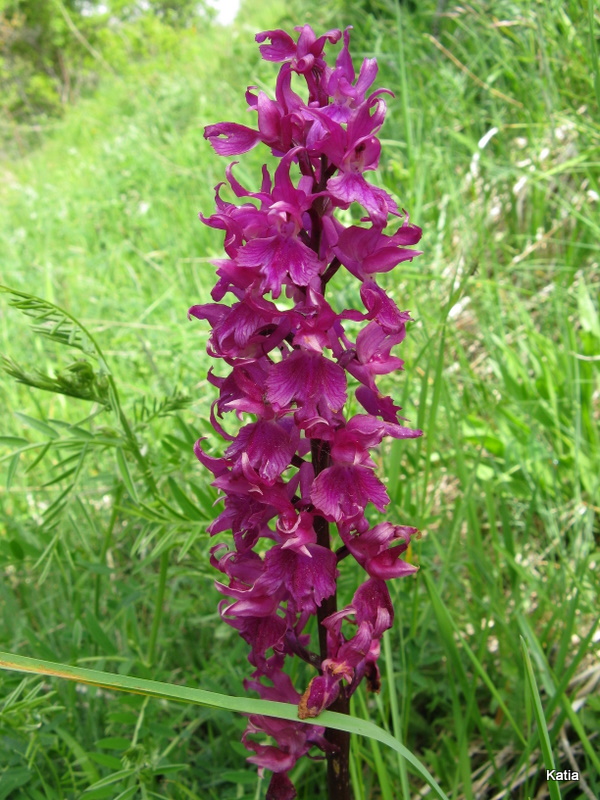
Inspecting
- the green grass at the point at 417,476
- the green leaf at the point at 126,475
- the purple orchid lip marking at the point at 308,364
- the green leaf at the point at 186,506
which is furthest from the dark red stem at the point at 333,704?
the green leaf at the point at 186,506

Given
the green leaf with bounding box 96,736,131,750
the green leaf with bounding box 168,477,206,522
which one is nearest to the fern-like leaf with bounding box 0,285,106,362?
the green leaf with bounding box 168,477,206,522

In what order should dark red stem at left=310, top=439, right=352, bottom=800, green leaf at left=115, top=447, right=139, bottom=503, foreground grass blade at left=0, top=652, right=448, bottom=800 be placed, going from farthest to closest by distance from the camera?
1. green leaf at left=115, top=447, right=139, bottom=503
2. dark red stem at left=310, top=439, right=352, bottom=800
3. foreground grass blade at left=0, top=652, right=448, bottom=800

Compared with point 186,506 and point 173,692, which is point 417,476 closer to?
point 186,506

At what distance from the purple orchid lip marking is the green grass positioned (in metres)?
0.30

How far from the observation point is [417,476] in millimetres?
2086

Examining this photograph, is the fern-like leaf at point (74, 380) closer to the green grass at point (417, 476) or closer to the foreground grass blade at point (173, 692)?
the green grass at point (417, 476)

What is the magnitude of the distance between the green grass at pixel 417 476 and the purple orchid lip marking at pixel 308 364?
11.8 inches

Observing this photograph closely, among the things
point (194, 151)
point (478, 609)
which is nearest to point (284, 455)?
point (478, 609)

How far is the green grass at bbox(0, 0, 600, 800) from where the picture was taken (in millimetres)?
1676

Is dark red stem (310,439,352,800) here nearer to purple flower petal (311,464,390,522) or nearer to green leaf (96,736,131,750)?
purple flower petal (311,464,390,522)

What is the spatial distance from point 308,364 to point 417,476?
1.02 m

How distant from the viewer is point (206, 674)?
184 centimetres

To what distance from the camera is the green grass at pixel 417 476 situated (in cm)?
168

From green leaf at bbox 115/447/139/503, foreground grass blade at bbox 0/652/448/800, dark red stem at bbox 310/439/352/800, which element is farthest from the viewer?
green leaf at bbox 115/447/139/503
